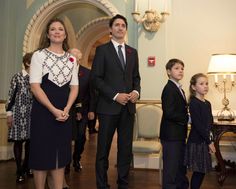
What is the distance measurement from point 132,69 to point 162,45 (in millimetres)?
1696

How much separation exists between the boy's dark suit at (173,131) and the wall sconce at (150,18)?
5.79ft

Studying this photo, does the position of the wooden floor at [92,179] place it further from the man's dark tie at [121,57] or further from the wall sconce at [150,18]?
the wall sconce at [150,18]

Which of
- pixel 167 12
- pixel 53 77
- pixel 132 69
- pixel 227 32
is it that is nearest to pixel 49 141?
pixel 53 77

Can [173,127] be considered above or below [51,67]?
below

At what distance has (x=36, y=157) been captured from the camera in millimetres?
2051

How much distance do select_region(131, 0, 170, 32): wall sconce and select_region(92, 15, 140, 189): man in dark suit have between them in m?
1.60

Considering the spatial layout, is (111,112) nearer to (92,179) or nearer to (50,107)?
(50,107)

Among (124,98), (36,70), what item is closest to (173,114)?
(124,98)

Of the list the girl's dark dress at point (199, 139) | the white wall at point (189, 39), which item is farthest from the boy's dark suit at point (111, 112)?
the white wall at point (189, 39)

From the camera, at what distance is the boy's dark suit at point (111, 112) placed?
8.60 feet

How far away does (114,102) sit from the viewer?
262cm

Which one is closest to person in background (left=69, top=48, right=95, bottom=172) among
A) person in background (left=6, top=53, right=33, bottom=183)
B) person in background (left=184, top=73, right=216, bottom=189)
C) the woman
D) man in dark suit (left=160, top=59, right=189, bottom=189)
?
person in background (left=6, top=53, right=33, bottom=183)

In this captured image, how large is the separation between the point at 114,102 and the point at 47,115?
710 mm

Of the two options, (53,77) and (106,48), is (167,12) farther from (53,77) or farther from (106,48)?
(53,77)
